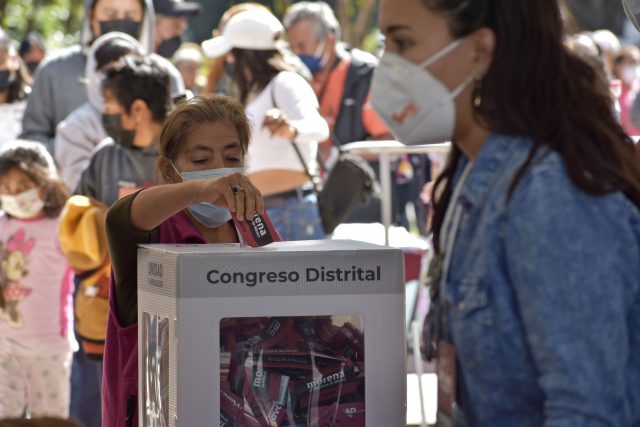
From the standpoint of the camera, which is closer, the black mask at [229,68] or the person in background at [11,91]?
the black mask at [229,68]

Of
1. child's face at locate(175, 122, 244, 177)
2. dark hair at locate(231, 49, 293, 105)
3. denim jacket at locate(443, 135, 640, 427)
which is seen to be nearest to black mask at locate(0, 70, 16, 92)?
dark hair at locate(231, 49, 293, 105)

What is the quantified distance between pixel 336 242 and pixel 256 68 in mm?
3226

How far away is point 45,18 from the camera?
19.0 m

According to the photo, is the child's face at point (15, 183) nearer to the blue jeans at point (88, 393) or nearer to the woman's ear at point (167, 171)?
the blue jeans at point (88, 393)

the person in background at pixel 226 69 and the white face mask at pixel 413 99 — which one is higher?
the person in background at pixel 226 69

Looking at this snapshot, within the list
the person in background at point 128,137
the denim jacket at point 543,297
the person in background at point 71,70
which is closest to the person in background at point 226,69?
the person in background at point 71,70

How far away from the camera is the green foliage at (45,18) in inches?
736

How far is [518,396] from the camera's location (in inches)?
79.4

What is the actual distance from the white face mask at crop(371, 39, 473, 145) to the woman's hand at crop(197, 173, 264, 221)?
443 mm

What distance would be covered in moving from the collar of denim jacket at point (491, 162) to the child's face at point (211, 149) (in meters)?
1.13

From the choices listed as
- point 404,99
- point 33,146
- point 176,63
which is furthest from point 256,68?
point 176,63

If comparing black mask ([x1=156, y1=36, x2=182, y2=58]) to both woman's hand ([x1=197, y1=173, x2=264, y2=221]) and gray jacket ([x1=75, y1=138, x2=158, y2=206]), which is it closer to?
gray jacket ([x1=75, y1=138, x2=158, y2=206])

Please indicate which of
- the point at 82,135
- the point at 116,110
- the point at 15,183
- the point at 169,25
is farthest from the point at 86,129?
the point at 169,25

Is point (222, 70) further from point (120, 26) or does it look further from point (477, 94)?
point (477, 94)
